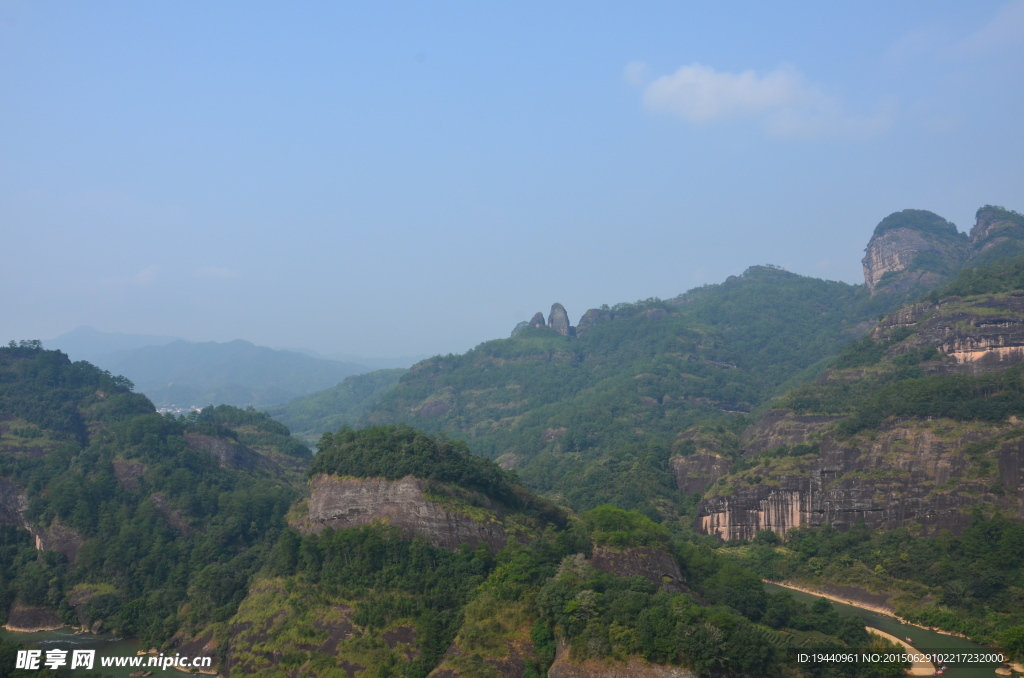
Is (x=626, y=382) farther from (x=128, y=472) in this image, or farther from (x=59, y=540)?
(x=59, y=540)

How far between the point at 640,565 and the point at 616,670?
33.3 feet

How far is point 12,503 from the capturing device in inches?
2534

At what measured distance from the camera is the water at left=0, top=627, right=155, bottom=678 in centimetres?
5016

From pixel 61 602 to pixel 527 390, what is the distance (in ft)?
303

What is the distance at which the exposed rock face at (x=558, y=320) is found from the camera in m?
166

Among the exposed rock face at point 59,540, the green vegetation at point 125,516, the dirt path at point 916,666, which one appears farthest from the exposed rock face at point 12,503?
the dirt path at point 916,666

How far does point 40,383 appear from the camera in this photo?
264 feet

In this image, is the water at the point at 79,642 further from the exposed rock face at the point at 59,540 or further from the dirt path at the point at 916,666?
the dirt path at the point at 916,666

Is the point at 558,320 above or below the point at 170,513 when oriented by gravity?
above

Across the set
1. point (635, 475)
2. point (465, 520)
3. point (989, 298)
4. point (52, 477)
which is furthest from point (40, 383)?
point (989, 298)

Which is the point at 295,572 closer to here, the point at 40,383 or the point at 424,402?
the point at 40,383

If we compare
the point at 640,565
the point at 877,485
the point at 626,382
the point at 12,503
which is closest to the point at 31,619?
the point at 12,503

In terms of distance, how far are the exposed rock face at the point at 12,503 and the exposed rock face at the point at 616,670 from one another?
49.7 metres

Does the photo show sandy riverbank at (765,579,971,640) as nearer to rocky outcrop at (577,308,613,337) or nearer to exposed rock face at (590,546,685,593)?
exposed rock face at (590,546,685,593)
